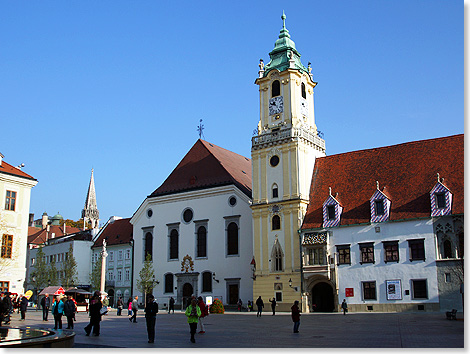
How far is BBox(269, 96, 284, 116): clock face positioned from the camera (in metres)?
47.0

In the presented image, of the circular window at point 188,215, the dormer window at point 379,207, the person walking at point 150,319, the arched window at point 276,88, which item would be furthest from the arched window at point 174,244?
the person walking at point 150,319

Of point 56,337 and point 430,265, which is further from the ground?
point 430,265

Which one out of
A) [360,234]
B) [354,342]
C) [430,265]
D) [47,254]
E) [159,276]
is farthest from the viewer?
[47,254]

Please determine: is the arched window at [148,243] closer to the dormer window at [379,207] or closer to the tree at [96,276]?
the tree at [96,276]

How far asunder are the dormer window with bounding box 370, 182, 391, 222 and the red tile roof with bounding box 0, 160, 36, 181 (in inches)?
978

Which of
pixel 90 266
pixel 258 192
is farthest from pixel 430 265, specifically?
pixel 90 266

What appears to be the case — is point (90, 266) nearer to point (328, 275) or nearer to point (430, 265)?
point (328, 275)

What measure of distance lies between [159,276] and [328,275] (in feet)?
61.4

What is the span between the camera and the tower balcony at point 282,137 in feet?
147

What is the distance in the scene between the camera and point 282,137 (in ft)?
149

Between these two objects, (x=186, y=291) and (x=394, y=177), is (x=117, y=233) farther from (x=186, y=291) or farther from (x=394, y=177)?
(x=394, y=177)

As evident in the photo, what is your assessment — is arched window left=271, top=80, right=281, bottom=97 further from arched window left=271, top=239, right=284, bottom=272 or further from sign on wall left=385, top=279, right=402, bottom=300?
sign on wall left=385, top=279, right=402, bottom=300

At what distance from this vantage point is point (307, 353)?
12617 millimetres

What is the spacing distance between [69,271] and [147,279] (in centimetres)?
1347
